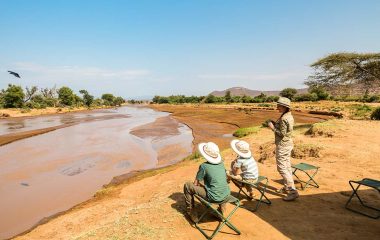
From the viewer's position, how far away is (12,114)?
58844mm

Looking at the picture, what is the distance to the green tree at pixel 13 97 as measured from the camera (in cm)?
7122

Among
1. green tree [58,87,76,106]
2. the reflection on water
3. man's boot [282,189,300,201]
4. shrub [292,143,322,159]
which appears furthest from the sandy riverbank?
green tree [58,87,76,106]

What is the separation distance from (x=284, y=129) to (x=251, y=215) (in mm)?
2205

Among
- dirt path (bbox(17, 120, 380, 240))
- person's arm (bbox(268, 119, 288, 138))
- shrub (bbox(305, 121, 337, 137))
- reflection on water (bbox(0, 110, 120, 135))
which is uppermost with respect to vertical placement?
person's arm (bbox(268, 119, 288, 138))

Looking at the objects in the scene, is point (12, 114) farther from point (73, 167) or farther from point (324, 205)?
point (324, 205)

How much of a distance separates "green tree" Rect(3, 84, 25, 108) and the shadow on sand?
3097 inches

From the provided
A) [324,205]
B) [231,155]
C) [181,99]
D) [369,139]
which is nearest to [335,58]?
[369,139]

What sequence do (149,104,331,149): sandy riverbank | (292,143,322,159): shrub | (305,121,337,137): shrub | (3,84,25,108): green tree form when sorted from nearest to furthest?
(292,143,322,159): shrub
(305,121,337,137): shrub
(149,104,331,149): sandy riverbank
(3,84,25,108): green tree

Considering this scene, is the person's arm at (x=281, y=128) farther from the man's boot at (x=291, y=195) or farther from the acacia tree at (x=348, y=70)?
the acacia tree at (x=348, y=70)

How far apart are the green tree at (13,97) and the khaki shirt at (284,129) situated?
8025 centimetres

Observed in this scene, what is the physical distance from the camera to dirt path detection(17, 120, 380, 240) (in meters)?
5.57

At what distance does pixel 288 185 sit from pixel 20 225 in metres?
8.71

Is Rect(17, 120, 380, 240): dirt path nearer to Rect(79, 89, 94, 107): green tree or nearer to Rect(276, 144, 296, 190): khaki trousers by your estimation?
Rect(276, 144, 296, 190): khaki trousers

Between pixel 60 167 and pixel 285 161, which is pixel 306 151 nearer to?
pixel 285 161
